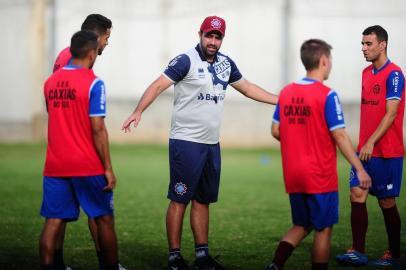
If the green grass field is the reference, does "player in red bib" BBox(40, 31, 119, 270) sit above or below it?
above

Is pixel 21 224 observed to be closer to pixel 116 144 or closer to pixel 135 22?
pixel 116 144

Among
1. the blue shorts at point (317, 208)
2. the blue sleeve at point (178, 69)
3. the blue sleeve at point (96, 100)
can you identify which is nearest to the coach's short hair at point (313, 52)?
the blue shorts at point (317, 208)

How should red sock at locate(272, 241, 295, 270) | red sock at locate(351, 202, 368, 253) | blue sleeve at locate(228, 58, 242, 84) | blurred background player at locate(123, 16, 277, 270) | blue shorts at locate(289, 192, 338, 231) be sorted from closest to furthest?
blue shorts at locate(289, 192, 338, 231) < red sock at locate(272, 241, 295, 270) < blurred background player at locate(123, 16, 277, 270) < red sock at locate(351, 202, 368, 253) < blue sleeve at locate(228, 58, 242, 84)

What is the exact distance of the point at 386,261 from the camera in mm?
8148

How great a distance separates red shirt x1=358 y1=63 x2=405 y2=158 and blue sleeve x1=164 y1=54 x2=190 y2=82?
6.20 ft

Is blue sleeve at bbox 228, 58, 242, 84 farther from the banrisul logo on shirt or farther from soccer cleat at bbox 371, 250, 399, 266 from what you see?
soccer cleat at bbox 371, 250, 399, 266

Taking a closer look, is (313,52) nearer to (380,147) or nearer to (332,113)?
(332,113)

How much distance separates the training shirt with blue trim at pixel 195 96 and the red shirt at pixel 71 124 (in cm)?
136

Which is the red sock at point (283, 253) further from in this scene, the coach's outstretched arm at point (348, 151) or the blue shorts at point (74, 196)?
the blue shorts at point (74, 196)

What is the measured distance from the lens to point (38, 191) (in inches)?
544

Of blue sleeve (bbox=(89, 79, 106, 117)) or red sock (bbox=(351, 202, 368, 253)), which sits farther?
red sock (bbox=(351, 202, 368, 253))

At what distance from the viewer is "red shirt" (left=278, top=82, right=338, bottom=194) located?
6.61 m

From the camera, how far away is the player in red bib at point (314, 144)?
6613 millimetres

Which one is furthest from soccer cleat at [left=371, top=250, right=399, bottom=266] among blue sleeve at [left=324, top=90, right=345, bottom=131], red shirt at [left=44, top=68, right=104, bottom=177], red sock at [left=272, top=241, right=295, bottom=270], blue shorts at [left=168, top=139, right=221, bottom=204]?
red shirt at [left=44, top=68, right=104, bottom=177]
